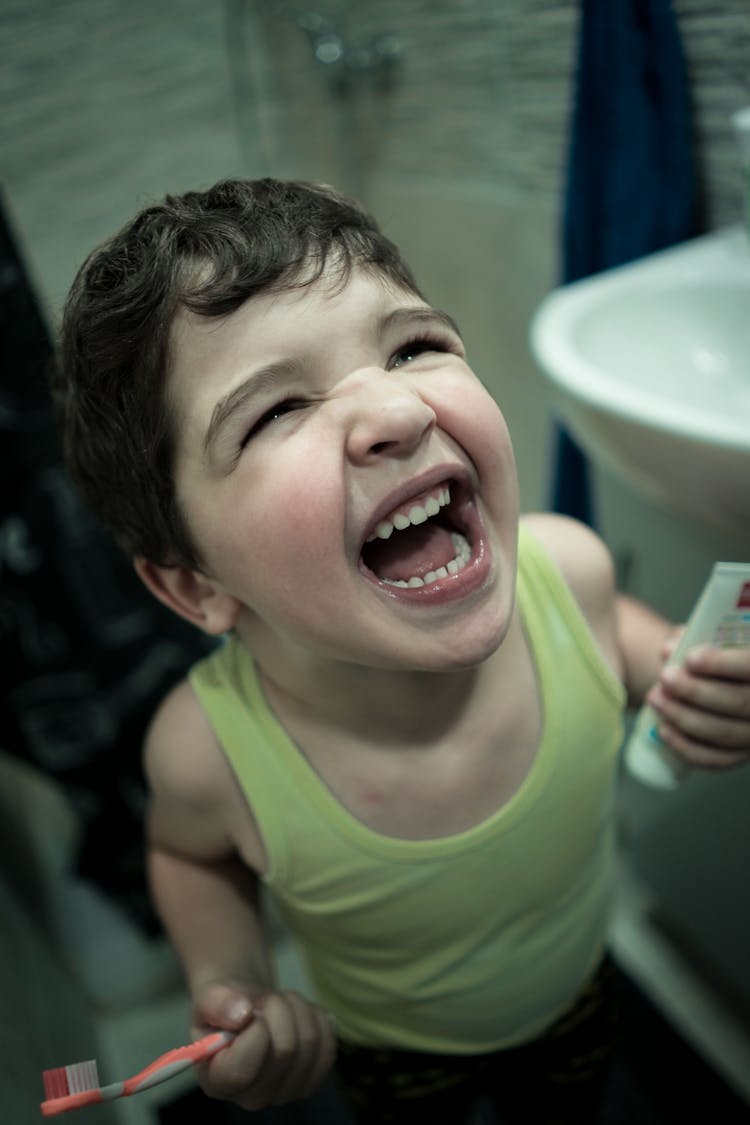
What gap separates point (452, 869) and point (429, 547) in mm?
254

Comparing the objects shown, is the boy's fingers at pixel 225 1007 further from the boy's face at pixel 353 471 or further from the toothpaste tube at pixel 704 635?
the toothpaste tube at pixel 704 635

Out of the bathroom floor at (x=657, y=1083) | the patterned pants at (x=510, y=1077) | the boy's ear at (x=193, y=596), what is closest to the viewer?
the boy's ear at (x=193, y=596)

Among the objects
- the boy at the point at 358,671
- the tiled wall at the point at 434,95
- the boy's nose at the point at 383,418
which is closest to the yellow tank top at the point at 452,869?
the boy at the point at 358,671

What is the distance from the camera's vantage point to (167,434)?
0.47 m

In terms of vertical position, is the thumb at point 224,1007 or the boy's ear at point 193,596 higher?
the boy's ear at point 193,596

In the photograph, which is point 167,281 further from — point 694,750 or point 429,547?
point 694,750

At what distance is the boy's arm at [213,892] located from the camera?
18.9 inches

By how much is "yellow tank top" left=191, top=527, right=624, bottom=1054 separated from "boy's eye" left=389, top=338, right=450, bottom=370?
0.20m

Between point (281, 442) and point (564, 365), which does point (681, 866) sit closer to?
point (564, 365)

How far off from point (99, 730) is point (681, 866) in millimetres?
740

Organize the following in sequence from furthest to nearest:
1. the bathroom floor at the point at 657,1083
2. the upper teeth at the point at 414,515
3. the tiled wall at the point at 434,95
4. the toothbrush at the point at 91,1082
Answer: the tiled wall at the point at 434,95 → the bathroom floor at the point at 657,1083 → the upper teeth at the point at 414,515 → the toothbrush at the point at 91,1082

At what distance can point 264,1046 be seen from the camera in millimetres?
452

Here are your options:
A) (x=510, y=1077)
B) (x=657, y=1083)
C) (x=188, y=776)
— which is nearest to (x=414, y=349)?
(x=188, y=776)

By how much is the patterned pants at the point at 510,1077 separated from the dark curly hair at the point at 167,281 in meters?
0.48
